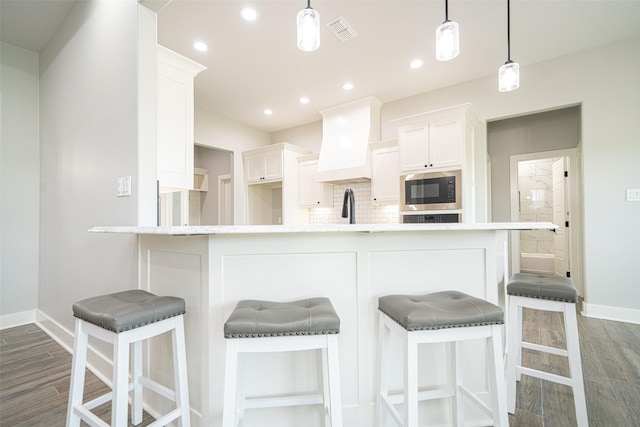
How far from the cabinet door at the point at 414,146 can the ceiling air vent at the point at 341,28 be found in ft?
4.54

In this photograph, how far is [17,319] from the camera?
2961 millimetres

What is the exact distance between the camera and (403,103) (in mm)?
4301

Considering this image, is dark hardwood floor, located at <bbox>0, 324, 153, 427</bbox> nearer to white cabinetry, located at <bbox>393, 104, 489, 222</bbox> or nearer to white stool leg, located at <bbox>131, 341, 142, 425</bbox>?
white stool leg, located at <bbox>131, 341, 142, 425</bbox>

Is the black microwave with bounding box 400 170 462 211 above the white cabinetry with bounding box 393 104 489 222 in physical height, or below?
below

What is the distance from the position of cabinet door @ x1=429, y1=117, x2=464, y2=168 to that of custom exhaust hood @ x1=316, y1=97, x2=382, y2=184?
91 cm

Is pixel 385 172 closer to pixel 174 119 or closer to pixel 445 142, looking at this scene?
pixel 445 142

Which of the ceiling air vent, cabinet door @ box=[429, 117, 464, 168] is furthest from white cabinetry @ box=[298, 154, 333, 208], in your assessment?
the ceiling air vent

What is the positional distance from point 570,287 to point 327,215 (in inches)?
148

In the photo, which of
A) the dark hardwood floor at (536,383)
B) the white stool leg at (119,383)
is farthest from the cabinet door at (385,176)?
the white stool leg at (119,383)

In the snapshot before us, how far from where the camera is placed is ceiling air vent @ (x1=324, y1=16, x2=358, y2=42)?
2598 millimetres

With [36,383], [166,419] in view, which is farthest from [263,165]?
[166,419]

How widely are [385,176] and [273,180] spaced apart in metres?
1.89

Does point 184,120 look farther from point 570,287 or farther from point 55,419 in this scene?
point 570,287

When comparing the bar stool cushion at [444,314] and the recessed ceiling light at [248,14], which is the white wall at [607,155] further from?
the recessed ceiling light at [248,14]
